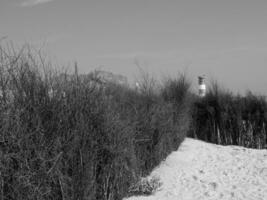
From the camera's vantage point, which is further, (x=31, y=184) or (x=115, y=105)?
(x=115, y=105)

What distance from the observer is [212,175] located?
702 cm

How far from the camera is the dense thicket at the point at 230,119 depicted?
423 inches

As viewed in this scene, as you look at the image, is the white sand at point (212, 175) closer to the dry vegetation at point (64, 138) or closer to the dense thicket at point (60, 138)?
the dry vegetation at point (64, 138)

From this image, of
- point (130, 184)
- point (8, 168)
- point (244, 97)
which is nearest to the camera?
point (8, 168)

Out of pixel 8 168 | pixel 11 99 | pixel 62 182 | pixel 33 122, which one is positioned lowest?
pixel 62 182

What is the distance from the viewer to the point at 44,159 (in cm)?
356

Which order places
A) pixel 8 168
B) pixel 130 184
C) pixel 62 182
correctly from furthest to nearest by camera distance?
pixel 130 184
pixel 62 182
pixel 8 168

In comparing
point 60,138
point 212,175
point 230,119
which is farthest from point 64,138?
point 230,119

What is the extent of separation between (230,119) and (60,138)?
8228 millimetres

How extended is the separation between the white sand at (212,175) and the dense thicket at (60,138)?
0.98 meters

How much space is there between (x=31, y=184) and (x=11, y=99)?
2.93 ft

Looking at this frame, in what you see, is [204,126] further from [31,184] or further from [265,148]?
[31,184]

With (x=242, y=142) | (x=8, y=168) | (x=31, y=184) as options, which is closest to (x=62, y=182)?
(x=31, y=184)

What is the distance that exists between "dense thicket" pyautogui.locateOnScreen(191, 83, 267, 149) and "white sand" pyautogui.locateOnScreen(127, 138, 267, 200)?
1228 mm
